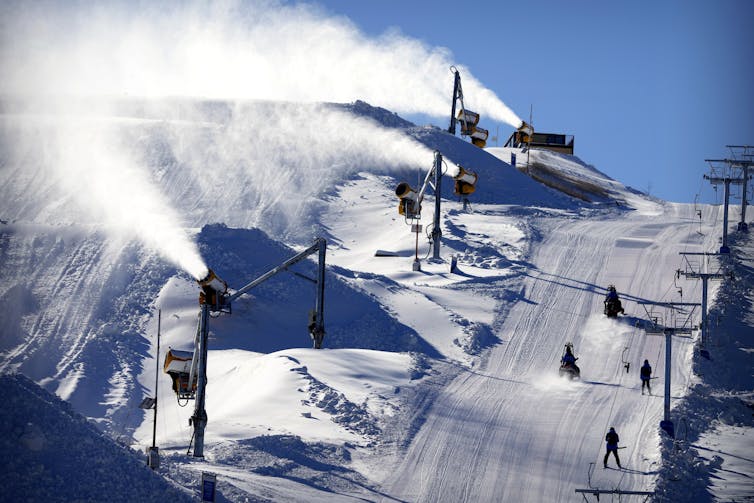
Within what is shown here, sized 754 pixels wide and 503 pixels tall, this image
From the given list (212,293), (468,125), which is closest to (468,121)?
(468,125)

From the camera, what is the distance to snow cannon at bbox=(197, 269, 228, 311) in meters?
29.4

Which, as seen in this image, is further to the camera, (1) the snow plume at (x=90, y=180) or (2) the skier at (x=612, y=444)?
(1) the snow plume at (x=90, y=180)

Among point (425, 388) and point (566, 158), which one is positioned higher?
point (566, 158)

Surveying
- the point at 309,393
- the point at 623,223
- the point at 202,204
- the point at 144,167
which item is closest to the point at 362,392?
the point at 309,393

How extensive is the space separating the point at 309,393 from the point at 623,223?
31293mm

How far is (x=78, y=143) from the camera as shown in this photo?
256ft

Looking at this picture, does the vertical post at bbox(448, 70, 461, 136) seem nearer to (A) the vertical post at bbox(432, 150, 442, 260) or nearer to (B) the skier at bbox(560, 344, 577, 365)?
(A) the vertical post at bbox(432, 150, 442, 260)

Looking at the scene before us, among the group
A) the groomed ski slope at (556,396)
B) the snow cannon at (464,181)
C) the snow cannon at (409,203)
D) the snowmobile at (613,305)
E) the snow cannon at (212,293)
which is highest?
the snow cannon at (464,181)

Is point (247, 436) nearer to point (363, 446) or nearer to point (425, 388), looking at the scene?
point (363, 446)

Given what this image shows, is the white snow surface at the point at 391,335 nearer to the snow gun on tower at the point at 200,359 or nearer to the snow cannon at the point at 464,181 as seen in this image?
the snow gun on tower at the point at 200,359

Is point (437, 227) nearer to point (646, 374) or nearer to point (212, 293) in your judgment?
point (646, 374)

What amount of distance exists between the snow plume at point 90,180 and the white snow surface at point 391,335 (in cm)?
48

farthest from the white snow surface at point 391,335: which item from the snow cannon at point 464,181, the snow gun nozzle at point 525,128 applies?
the snow gun nozzle at point 525,128

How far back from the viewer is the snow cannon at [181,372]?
3105 centimetres
